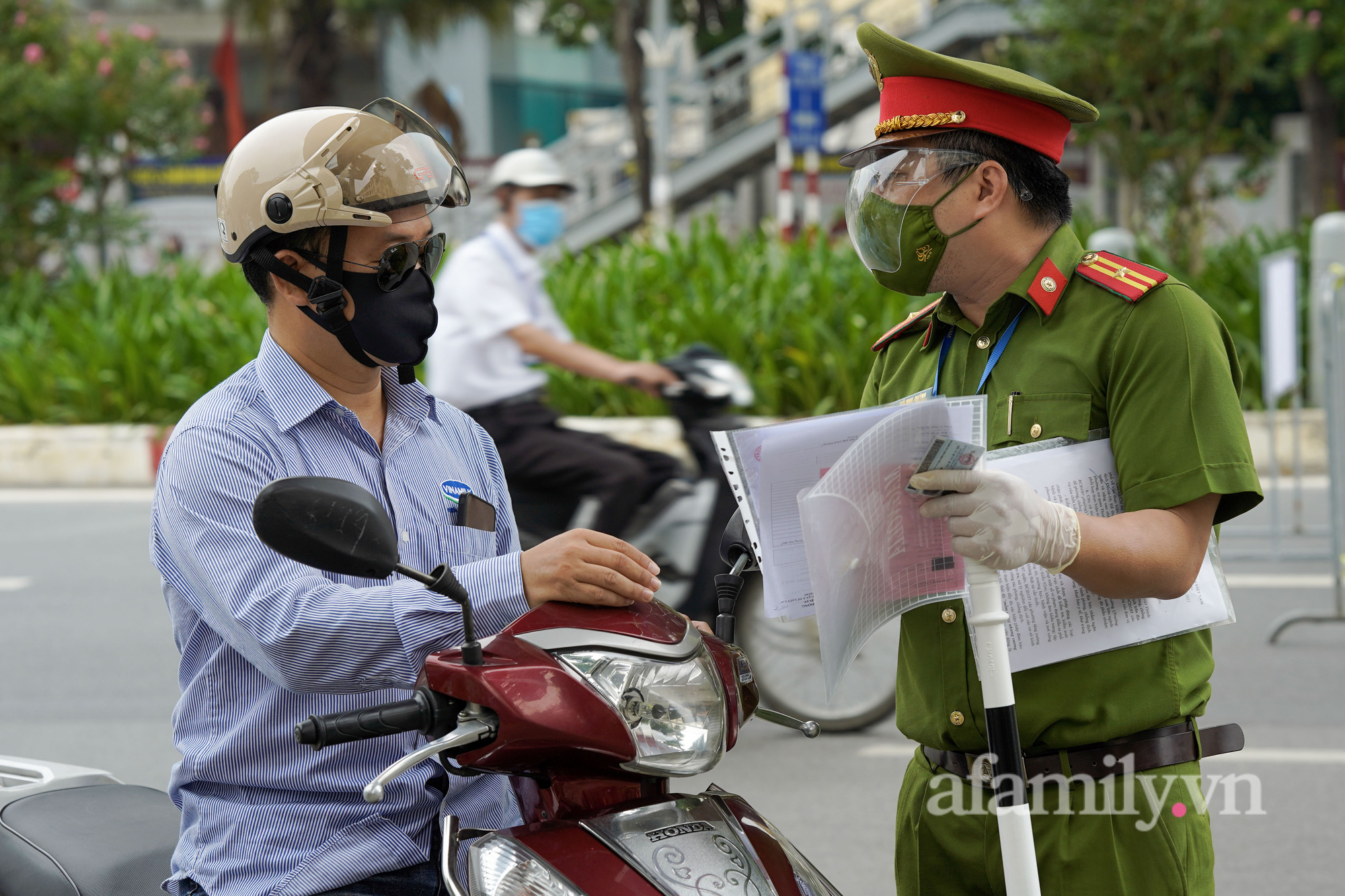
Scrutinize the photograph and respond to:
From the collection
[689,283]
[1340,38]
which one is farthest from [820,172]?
[689,283]

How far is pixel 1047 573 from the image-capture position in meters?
1.88

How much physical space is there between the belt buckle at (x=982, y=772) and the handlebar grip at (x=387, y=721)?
2.71 feet

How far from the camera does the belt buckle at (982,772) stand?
1.97 m

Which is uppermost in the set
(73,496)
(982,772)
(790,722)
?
(790,722)

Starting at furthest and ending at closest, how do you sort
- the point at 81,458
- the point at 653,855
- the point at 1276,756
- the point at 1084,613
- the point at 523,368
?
the point at 81,458, the point at 523,368, the point at 1276,756, the point at 1084,613, the point at 653,855

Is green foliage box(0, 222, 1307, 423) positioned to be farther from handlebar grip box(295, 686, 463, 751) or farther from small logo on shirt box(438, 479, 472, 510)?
handlebar grip box(295, 686, 463, 751)

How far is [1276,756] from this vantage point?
184 inches

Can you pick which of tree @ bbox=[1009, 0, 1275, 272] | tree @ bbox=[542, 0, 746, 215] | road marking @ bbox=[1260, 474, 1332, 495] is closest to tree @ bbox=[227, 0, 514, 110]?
tree @ bbox=[542, 0, 746, 215]

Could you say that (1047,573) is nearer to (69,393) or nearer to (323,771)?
(323,771)

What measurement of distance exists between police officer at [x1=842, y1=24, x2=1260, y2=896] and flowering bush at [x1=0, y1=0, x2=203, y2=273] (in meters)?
14.0

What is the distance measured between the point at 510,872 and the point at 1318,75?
69.6 ft

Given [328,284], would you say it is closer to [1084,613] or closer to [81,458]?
[1084,613]

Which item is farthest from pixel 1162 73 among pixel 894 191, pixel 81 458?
pixel 894 191

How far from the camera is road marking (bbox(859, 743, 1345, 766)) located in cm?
462
